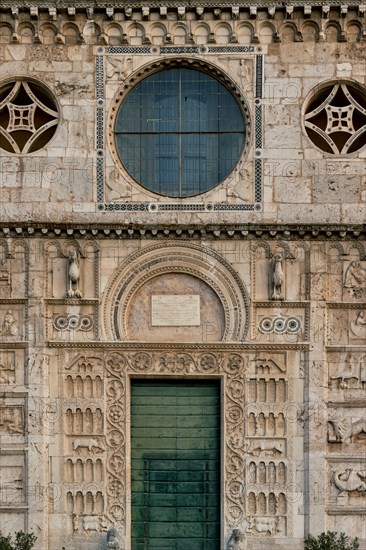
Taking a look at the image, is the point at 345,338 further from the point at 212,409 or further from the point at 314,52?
the point at 314,52

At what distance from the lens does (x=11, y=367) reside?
24594mm

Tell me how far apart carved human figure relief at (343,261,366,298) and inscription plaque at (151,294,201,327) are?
2605 mm

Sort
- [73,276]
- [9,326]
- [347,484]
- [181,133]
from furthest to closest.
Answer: [181,133], [9,326], [73,276], [347,484]

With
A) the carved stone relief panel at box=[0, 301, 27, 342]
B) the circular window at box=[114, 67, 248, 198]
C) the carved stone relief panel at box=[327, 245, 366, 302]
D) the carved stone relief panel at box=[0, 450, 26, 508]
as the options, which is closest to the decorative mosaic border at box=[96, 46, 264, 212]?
the circular window at box=[114, 67, 248, 198]

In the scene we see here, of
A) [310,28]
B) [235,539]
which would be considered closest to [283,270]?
[310,28]

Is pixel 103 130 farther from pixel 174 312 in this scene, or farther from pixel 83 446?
pixel 83 446

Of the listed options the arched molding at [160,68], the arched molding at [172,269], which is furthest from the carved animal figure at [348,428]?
the arched molding at [160,68]

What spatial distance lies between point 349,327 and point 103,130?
543cm

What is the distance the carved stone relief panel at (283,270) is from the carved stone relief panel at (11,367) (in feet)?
13.7

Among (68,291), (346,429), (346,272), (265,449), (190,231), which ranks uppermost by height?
(190,231)

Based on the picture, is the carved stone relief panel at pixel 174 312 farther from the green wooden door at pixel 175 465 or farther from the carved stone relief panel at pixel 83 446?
the carved stone relief panel at pixel 83 446

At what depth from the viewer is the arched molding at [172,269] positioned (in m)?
24.6

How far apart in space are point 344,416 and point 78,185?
6044 mm

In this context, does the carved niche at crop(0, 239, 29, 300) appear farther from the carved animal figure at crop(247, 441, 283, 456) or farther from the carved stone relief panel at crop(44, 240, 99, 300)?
the carved animal figure at crop(247, 441, 283, 456)
